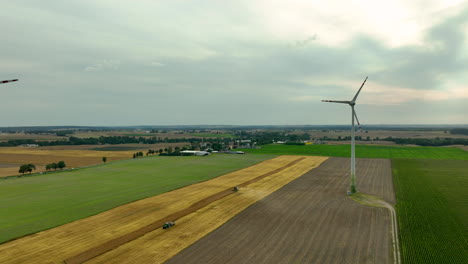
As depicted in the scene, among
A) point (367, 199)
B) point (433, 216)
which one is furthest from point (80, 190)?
point (433, 216)

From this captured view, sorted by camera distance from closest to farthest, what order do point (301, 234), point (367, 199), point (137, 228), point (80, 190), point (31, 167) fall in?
1. point (301, 234)
2. point (137, 228)
3. point (367, 199)
4. point (80, 190)
5. point (31, 167)

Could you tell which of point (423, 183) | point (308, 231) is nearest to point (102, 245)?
point (308, 231)

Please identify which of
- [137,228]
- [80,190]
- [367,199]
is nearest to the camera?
[137,228]

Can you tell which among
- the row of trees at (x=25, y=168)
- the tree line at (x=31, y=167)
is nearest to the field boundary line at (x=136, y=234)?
the tree line at (x=31, y=167)

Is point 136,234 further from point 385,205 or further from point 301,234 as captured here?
point 385,205

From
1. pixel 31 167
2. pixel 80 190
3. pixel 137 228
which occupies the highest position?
pixel 31 167

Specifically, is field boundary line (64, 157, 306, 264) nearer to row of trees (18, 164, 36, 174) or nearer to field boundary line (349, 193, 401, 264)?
field boundary line (349, 193, 401, 264)

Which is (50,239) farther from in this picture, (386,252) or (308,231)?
(386,252)

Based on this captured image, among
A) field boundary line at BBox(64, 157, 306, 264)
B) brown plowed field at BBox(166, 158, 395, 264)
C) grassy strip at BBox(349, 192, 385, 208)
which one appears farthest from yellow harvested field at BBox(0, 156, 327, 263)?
grassy strip at BBox(349, 192, 385, 208)
